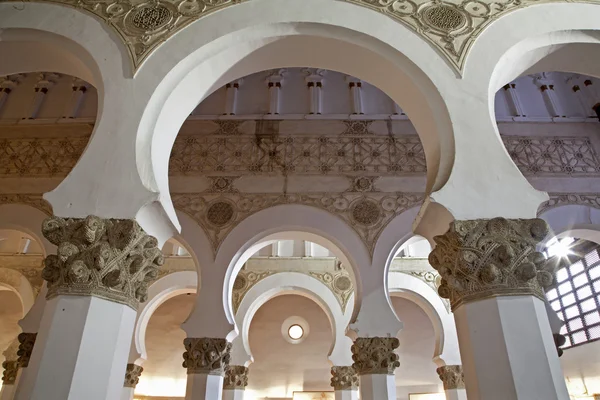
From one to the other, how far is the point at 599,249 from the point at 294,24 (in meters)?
7.83

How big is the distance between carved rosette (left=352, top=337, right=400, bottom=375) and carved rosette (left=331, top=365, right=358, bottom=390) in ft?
8.24

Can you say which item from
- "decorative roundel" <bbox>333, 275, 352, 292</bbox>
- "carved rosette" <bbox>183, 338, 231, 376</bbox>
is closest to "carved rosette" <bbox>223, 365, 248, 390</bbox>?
"decorative roundel" <bbox>333, 275, 352, 292</bbox>

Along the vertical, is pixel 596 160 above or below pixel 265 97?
below

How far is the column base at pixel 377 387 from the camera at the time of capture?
4.70m

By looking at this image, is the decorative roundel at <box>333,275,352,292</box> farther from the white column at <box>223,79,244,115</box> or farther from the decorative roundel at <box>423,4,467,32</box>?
the decorative roundel at <box>423,4,467,32</box>

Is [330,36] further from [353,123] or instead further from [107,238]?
[353,123]

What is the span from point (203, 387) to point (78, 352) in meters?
2.61

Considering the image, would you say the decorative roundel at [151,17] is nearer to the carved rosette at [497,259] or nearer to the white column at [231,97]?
the carved rosette at [497,259]

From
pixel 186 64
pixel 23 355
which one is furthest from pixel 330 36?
pixel 23 355

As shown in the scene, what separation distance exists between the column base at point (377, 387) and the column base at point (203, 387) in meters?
1.58

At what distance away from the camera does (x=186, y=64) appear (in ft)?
10.0

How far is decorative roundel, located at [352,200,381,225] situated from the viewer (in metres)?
5.43

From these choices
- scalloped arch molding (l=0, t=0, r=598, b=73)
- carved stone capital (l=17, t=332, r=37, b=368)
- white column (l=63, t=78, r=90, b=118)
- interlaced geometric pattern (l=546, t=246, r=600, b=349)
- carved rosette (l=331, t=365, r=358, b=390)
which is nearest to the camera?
scalloped arch molding (l=0, t=0, r=598, b=73)

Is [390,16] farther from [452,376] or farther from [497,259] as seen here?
[452,376]
